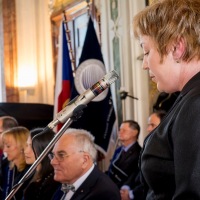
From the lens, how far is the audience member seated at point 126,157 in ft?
16.3

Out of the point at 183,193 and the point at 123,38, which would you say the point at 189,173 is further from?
the point at 123,38

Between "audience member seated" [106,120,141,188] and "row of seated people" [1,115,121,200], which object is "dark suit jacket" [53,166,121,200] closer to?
"row of seated people" [1,115,121,200]

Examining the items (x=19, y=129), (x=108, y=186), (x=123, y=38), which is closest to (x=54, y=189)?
(x=108, y=186)

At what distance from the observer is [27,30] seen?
9.36 meters

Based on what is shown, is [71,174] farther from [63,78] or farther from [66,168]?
[63,78]

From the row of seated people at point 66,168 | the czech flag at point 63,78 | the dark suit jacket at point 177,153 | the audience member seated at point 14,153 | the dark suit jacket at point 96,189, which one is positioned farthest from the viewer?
the czech flag at point 63,78

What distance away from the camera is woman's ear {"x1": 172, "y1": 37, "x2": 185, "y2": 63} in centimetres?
125

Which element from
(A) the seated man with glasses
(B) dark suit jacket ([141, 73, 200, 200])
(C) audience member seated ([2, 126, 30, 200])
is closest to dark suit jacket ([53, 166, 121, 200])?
(A) the seated man with glasses

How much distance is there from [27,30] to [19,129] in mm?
5125

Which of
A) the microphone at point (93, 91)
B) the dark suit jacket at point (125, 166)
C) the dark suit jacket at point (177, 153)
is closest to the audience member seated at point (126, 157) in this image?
the dark suit jacket at point (125, 166)

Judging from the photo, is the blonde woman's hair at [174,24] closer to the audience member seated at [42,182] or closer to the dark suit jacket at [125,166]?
the audience member seated at [42,182]

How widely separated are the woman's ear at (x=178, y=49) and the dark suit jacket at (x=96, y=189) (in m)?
1.61

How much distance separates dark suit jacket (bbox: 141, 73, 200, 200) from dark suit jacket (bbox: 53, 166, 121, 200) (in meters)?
1.44

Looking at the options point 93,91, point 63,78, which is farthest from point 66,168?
point 63,78
